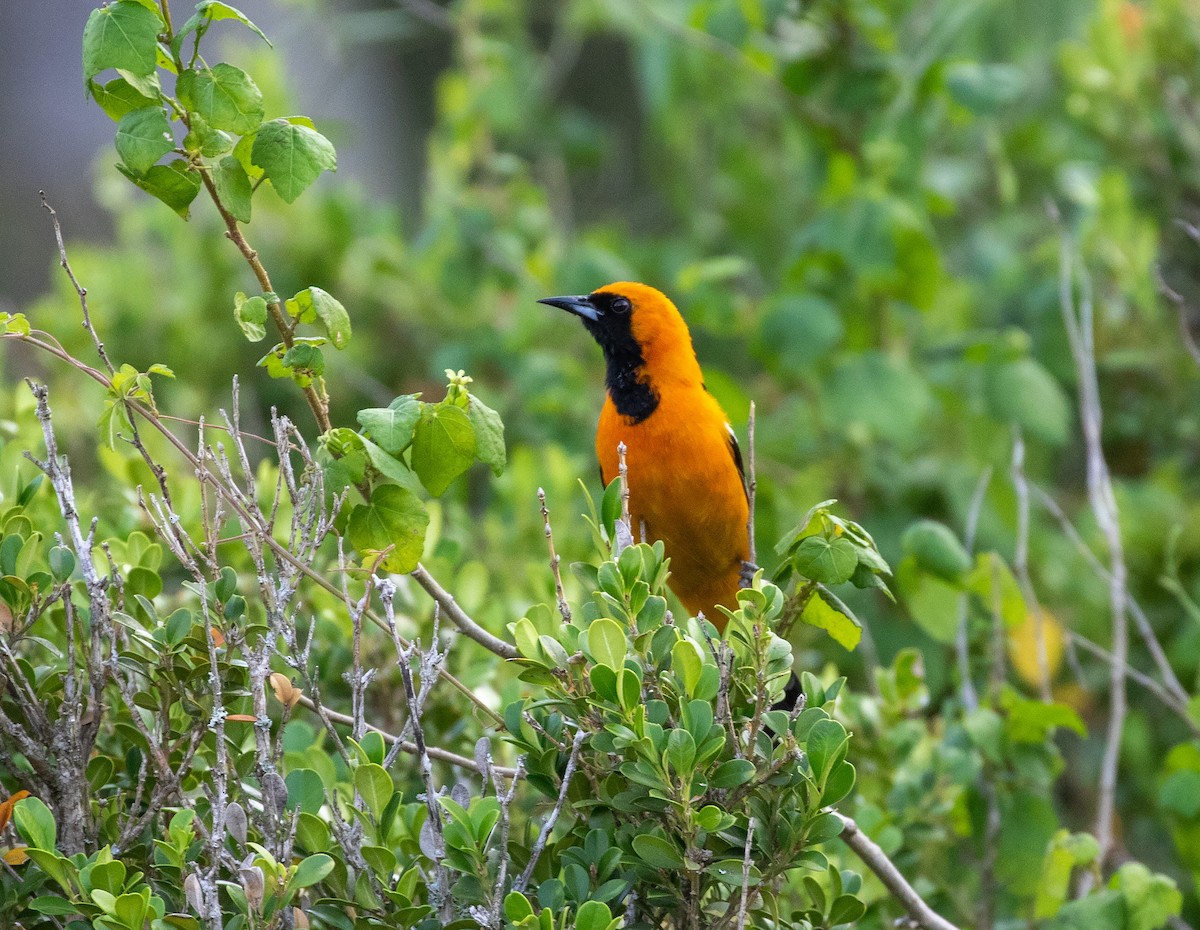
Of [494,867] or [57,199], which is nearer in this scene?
[494,867]

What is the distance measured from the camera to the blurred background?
14.3ft

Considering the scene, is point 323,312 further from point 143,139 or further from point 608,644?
point 608,644

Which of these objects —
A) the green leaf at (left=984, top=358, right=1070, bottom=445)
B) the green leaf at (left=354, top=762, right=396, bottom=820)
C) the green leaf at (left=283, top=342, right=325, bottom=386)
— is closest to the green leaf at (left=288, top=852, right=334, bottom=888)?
the green leaf at (left=354, top=762, right=396, bottom=820)

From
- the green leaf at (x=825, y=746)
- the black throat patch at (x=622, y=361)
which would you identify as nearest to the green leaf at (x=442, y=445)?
the green leaf at (x=825, y=746)

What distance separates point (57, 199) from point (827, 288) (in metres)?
5.84

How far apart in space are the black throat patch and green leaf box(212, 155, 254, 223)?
184 cm

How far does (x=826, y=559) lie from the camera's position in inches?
72.3

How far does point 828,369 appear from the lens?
15.9 ft

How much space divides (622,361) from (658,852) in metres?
2.22

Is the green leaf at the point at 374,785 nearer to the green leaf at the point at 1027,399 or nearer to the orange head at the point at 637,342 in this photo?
the orange head at the point at 637,342

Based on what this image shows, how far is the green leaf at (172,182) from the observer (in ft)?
5.72

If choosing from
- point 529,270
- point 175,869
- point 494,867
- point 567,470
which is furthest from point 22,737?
point 529,270

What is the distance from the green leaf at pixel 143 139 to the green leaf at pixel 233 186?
3.0 inches

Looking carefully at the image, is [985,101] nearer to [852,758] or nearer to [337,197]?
[852,758]
